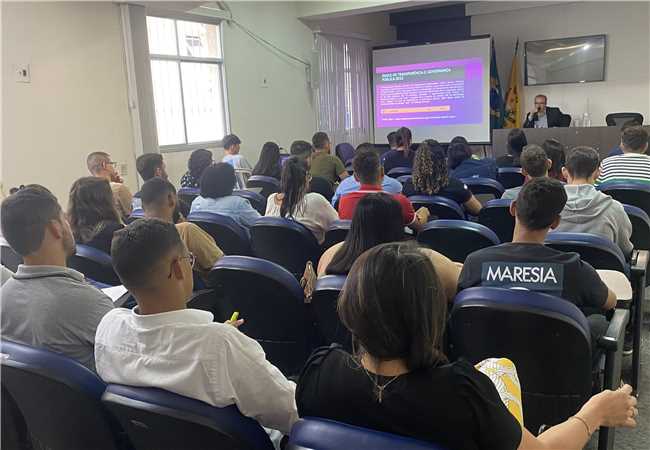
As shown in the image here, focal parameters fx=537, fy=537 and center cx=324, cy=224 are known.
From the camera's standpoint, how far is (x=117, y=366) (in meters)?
1.33

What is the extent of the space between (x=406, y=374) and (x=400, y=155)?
5.89 m

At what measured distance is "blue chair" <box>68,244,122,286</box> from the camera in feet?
8.22

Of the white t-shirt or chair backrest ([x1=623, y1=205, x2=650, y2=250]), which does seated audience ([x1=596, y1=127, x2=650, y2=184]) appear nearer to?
chair backrest ([x1=623, y1=205, x2=650, y2=250])

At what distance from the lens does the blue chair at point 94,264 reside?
251 centimetres

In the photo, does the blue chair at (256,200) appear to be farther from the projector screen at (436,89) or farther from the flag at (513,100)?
the flag at (513,100)

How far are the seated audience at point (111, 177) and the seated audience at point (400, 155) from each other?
3.32 meters

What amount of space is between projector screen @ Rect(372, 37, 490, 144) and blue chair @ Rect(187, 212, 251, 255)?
7.49 m

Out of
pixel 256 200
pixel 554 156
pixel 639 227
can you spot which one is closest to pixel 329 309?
pixel 639 227

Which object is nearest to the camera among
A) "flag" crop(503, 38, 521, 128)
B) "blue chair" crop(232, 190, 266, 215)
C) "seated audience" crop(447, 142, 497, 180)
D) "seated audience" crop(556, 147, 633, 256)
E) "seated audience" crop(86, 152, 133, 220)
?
"seated audience" crop(556, 147, 633, 256)

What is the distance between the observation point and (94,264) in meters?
2.54

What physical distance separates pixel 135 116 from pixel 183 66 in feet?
4.83

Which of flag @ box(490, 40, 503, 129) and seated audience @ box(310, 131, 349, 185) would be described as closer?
seated audience @ box(310, 131, 349, 185)

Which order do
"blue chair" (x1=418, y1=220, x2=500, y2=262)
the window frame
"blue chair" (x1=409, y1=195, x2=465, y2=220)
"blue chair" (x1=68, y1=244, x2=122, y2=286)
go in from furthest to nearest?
1. the window frame
2. "blue chair" (x1=409, y1=195, x2=465, y2=220)
3. "blue chair" (x1=418, y1=220, x2=500, y2=262)
4. "blue chair" (x1=68, y1=244, x2=122, y2=286)

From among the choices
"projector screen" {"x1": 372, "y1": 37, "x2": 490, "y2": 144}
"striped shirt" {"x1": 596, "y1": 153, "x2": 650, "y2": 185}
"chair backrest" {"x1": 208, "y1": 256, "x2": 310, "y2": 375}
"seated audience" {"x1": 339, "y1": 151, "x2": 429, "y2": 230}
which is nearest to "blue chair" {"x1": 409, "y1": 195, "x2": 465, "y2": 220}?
"seated audience" {"x1": 339, "y1": 151, "x2": 429, "y2": 230}
